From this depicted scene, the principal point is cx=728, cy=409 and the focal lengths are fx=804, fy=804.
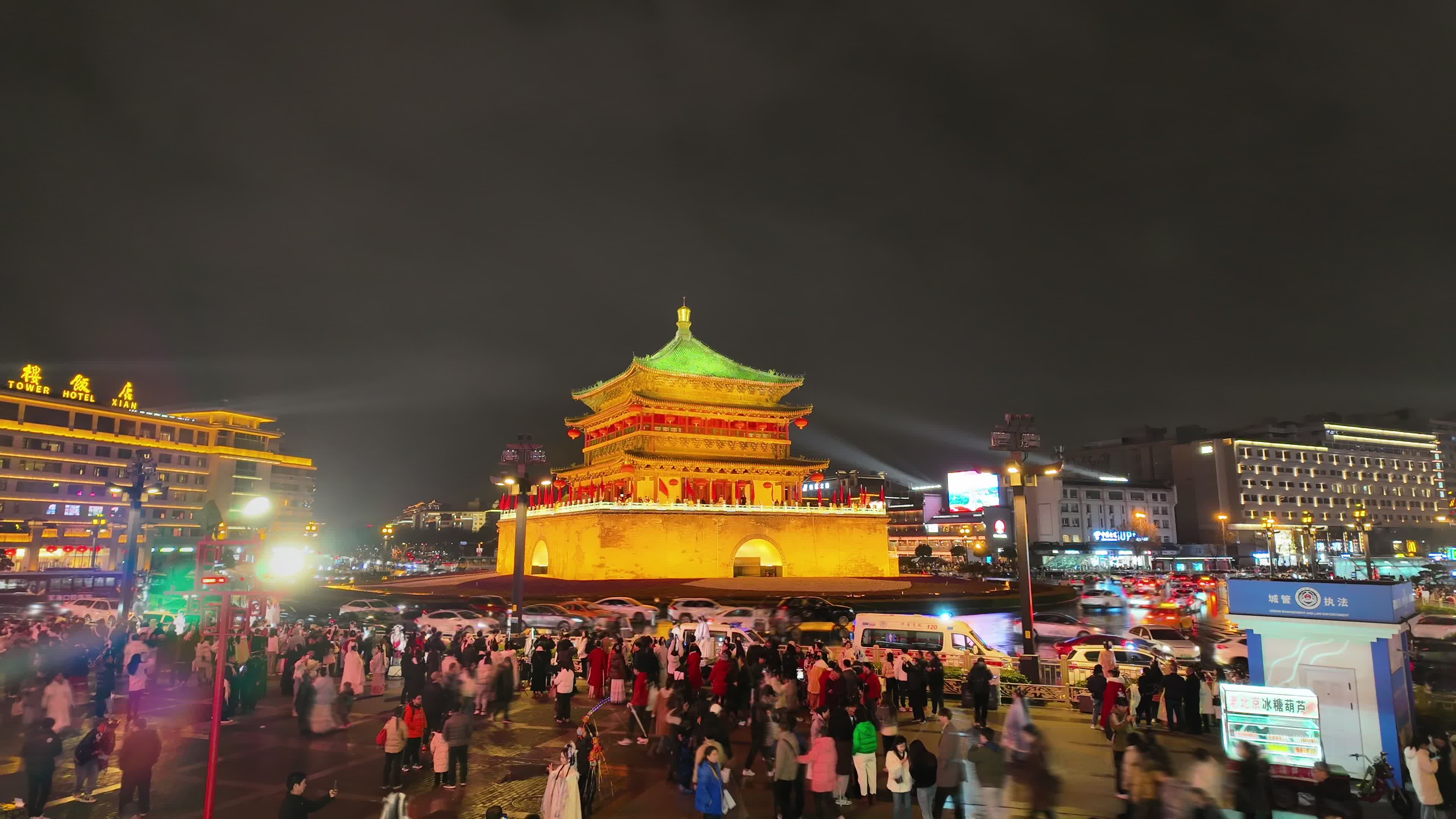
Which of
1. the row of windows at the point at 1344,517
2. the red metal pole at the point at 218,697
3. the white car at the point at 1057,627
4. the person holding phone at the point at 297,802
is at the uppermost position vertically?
the row of windows at the point at 1344,517

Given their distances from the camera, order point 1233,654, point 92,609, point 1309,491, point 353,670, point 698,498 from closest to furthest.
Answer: point 353,670, point 1233,654, point 92,609, point 698,498, point 1309,491

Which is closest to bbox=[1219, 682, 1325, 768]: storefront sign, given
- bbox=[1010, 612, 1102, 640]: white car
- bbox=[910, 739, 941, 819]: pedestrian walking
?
bbox=[910, 739, 941, 819]: pedestrian walking

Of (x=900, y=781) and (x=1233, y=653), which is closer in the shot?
(x=900, y=781)

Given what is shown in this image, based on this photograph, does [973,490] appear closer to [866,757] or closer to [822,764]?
[866,757]

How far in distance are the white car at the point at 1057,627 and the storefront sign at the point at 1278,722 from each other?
1293 cm

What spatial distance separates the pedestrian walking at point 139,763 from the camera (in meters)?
9.20

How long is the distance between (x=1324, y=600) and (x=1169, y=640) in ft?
43.1

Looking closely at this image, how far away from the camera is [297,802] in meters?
7.29

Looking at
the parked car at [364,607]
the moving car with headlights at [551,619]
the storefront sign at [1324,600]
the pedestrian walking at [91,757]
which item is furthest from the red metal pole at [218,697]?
the parked car at [364,607]

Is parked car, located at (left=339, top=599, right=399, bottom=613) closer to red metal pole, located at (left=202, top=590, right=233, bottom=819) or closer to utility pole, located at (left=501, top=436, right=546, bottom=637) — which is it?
utility pole, located at (left=501, top=436, right=546, bottom=637)

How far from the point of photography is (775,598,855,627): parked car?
3012 cm

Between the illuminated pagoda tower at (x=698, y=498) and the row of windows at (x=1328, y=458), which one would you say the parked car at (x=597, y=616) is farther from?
the row of windows at (x=1328, y=458)

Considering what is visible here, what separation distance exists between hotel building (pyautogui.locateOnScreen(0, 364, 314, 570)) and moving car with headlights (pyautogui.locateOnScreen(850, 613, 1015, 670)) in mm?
55241

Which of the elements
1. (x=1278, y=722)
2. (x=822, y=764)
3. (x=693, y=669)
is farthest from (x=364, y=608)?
(x=1278, y=722)
